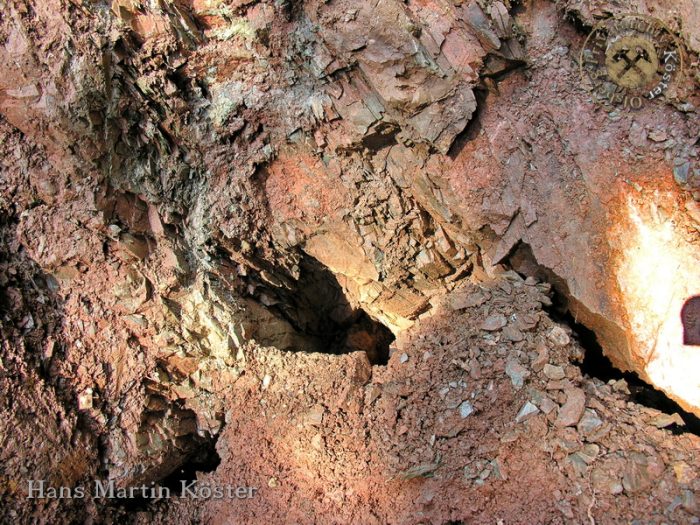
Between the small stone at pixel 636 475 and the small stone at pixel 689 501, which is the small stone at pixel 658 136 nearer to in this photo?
the small stone at pixel 636 475

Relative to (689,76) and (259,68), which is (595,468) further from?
(259,68)

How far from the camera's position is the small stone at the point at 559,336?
109 inches

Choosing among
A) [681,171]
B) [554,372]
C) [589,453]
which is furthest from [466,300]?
[681,171]

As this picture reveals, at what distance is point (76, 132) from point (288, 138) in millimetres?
1214

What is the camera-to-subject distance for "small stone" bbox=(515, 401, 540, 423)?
2660 mm

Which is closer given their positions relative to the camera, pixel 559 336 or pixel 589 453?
pixel 589 453

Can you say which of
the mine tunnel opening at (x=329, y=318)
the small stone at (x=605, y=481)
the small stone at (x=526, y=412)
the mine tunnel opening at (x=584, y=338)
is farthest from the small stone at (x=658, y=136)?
the mine tunnel opening at (x=329, y=318)

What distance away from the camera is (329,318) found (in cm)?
448

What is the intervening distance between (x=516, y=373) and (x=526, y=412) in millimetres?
204

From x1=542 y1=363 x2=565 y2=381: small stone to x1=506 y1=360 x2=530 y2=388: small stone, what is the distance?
10 centimetres

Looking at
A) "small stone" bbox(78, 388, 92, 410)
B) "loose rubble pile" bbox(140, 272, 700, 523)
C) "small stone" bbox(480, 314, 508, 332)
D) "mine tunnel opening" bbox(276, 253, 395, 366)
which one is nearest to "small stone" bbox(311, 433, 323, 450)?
"loose rubble pile" bbox(140, 272, 700, 523)

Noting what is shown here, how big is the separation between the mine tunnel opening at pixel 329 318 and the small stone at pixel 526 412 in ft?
5.27

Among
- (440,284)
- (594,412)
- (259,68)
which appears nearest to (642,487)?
(594,412)

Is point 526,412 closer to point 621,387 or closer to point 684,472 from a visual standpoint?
point 621,387
